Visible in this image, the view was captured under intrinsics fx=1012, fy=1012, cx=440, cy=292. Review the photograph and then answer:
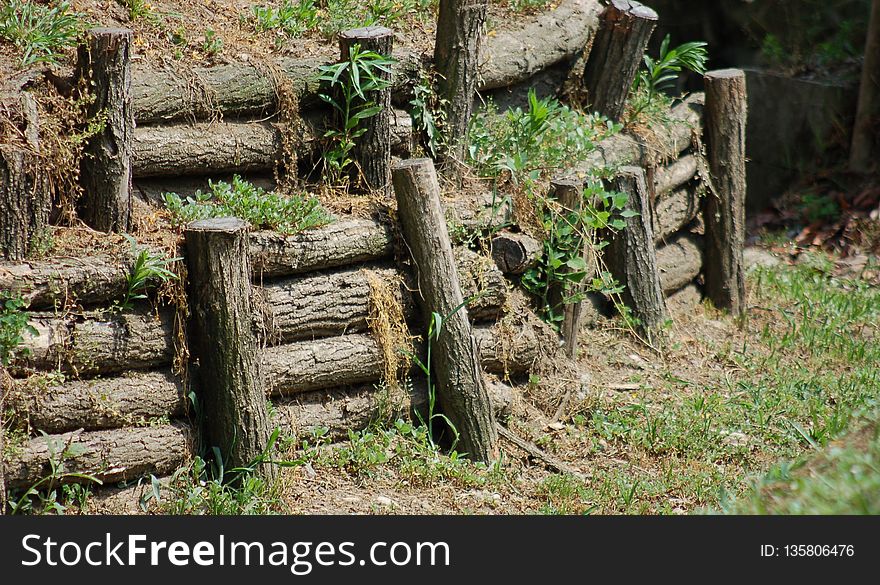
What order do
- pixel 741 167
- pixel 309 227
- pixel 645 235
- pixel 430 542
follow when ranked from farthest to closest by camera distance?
pixel 741 167, pixel 645 235, pixel 309 227, pixel 430 542

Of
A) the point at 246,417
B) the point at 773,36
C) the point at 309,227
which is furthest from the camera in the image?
the point at 773,36

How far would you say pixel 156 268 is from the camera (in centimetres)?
437

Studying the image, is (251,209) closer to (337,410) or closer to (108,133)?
(108,133)

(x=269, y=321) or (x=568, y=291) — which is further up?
(x=269, y=321)

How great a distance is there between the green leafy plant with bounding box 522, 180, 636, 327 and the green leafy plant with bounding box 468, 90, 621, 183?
0.98 ft

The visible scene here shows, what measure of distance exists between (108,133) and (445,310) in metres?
1.80

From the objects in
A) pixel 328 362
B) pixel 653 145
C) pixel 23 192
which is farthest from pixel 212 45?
→ pixel 653 145

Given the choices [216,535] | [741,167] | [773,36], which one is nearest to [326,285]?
[216,535]

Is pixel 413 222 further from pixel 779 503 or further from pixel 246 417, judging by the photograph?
pixel 779 503

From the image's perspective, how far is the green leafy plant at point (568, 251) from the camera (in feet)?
18.6

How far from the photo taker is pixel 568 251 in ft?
18.7

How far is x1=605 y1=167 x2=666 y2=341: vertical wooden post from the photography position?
6164 mm

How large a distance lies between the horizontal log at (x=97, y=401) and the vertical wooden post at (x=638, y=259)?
292 cm

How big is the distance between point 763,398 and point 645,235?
1.21 m
